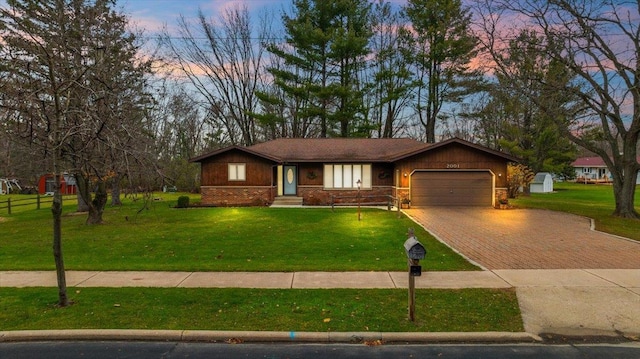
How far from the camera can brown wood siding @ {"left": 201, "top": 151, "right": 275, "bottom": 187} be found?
25.2 metres

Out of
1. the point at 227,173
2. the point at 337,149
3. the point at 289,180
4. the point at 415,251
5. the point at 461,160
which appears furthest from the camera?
the point at 337,149

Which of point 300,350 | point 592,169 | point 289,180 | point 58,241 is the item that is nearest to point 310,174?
point 289,180

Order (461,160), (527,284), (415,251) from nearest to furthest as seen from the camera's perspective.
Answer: (415,251) → (527,284) → (461,160)

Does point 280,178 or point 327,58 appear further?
point 327,58

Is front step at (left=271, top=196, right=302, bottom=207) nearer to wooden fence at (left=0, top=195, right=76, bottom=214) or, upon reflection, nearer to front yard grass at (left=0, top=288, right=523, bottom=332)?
wooden fence at (left=0, top=195, right=76, bottom=214)

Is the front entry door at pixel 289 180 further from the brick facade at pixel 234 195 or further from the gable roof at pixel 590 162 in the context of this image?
the gable roof at pixel 590 162

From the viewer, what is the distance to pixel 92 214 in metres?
17.1

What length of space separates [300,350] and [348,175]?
69.5 feet

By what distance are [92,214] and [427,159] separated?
1843 centimetres

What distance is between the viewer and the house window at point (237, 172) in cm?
2525

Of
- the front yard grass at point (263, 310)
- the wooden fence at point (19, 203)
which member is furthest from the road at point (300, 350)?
the wooden fence at point (19, 203)

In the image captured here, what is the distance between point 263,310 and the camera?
250 inches

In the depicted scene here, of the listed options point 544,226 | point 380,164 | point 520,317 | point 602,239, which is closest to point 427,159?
point 380,164

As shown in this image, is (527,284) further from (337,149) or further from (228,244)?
(337,149)
